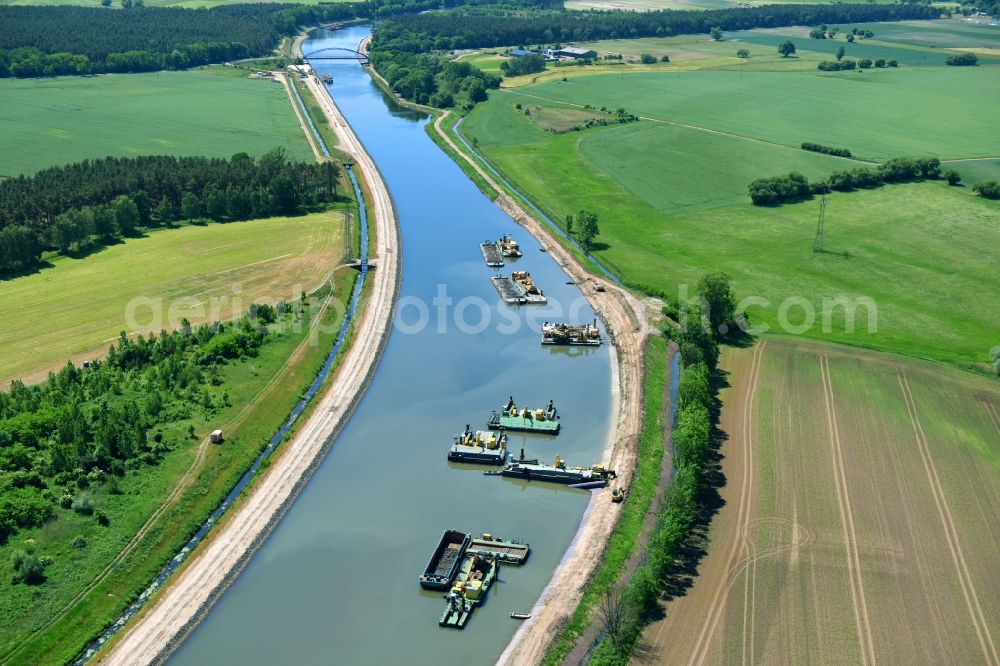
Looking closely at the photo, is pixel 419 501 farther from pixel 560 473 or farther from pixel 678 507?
pixel 678 507

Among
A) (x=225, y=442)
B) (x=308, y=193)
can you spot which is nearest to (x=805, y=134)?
(x=308, y=193)

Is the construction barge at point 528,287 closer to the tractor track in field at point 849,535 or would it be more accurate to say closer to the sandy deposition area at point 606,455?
the sandy deposition area at point 606,455

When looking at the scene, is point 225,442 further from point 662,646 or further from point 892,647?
point 892,647

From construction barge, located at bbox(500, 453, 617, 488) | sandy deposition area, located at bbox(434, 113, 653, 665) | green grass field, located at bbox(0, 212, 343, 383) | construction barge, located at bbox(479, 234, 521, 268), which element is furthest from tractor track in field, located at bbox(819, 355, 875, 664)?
green grass field, located at bbox(0, 212, 343, 383)

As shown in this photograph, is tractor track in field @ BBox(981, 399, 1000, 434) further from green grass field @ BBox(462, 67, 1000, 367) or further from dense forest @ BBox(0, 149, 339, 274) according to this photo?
dense forest @ BBox(0, 149, 339, 274)

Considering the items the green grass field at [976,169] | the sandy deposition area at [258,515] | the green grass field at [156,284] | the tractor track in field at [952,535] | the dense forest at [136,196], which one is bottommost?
the tractor track in field at [952,535]

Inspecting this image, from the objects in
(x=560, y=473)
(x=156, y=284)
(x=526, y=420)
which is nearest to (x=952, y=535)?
(x=560, y=473)

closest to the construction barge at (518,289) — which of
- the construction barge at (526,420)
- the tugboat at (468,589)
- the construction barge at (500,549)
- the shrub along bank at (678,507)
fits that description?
the shrub along bank at (678,507)
